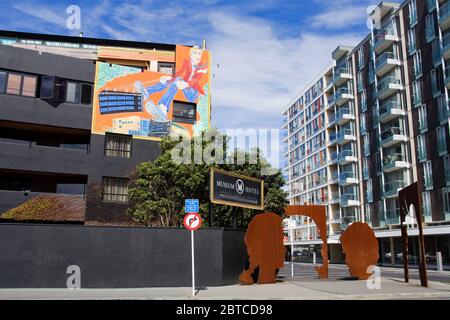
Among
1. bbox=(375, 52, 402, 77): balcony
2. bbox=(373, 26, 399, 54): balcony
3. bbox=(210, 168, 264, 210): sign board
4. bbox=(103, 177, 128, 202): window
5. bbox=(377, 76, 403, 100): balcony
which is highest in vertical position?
bbox=(373, 26, 399, 54): balcony

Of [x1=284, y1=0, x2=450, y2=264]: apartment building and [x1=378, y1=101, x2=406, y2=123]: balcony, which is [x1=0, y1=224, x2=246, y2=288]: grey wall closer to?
[x1=284, y1=0, x2=450, y2=264]: apartment building

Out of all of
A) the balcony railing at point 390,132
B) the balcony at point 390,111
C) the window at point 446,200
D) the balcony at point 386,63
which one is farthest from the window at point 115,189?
the balcony at point 386,63

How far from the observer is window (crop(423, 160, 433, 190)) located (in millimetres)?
42969

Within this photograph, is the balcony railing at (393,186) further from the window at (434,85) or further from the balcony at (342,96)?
the balcony at (342,96)

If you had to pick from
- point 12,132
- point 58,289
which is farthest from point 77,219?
point 58,289

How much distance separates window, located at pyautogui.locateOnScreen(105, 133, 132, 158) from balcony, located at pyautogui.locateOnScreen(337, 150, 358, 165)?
37.1 m

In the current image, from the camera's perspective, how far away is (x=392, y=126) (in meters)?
50.5

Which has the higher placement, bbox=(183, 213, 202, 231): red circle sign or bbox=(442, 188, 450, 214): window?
bbox=(442, 188, 450, 214): window

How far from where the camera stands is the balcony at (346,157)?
60.1 meters

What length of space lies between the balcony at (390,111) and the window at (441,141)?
6.99 meters

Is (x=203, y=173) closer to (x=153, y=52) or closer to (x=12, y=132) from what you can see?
(x=12, y=132)

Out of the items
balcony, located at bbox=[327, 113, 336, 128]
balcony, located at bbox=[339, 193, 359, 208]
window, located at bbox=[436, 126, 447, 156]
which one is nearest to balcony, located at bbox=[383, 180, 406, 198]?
window, located at bbox=[436, 126, 447, 156]

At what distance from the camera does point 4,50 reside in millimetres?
28625

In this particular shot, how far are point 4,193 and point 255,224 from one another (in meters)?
17.2
